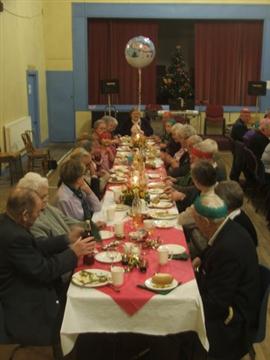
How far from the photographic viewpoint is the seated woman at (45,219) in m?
3.06

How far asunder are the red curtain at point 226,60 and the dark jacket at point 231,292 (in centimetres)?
1059

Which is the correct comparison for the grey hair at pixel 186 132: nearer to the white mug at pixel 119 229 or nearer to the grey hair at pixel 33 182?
the white mug at pixel 119 229

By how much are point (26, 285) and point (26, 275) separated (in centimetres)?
9

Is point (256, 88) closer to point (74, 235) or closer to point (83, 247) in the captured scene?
point (74, 235)

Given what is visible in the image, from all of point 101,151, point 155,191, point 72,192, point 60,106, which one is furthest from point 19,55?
point 72,192

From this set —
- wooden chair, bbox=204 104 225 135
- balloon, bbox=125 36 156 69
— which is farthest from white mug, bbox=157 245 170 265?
wooden chair, bbox=204 104 225 135

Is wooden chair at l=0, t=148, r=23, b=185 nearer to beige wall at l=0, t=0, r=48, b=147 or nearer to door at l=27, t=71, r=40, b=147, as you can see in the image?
beige wall at l=0, t=0, r=48, b=147

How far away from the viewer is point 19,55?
994 cm

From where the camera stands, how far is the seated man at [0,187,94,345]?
2.44 metres

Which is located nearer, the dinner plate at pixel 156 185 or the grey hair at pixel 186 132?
the dinner plate at pixel 156 185

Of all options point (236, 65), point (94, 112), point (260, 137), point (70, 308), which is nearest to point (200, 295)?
point (70, 308)

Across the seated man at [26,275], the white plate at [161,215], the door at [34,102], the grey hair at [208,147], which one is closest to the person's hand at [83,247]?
the seated man at [26,275]

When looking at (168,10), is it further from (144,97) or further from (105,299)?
(105,299)

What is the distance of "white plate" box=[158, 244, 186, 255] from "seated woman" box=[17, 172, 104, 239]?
0.53 metres
